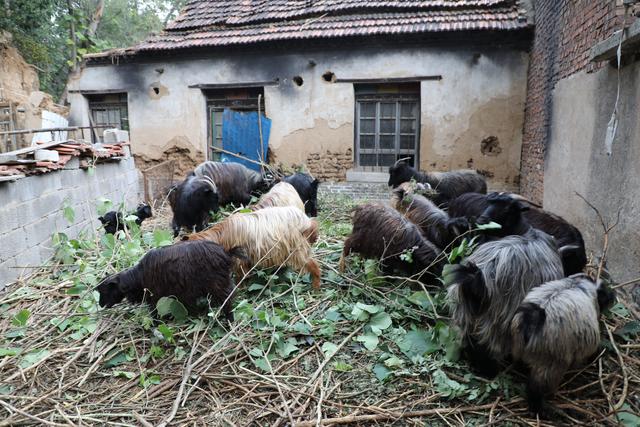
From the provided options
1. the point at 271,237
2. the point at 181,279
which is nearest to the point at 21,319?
the point at 181,279

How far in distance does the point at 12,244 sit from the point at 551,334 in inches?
233

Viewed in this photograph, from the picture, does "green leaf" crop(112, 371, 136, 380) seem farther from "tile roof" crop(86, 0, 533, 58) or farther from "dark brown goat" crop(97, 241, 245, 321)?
"tile roof" crop(86, 0, 533, 58)

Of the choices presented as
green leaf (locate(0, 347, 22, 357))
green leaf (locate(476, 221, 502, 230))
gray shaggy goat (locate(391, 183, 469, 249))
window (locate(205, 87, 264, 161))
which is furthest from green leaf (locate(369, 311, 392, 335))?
window (locate(205, 87, 264, 161))

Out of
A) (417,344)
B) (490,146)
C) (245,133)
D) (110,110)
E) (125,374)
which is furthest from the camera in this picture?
(110,110)

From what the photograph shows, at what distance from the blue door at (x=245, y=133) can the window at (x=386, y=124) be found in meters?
2.39

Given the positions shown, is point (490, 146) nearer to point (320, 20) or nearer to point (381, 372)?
point (320, 20)

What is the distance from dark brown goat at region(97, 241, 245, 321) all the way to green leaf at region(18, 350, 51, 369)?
0.62 metres

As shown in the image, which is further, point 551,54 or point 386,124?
point 386,124

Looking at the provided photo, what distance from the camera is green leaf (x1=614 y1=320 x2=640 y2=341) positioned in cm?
359

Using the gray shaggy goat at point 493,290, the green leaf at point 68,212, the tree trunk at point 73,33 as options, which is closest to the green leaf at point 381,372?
the gray shaggy goat at point 493,290

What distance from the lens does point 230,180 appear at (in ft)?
27.7

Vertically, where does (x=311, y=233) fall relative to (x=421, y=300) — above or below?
above

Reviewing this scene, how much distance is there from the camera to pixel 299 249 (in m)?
4.82

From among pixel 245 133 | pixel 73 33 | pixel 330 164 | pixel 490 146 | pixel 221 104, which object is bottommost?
pixel 330 164
